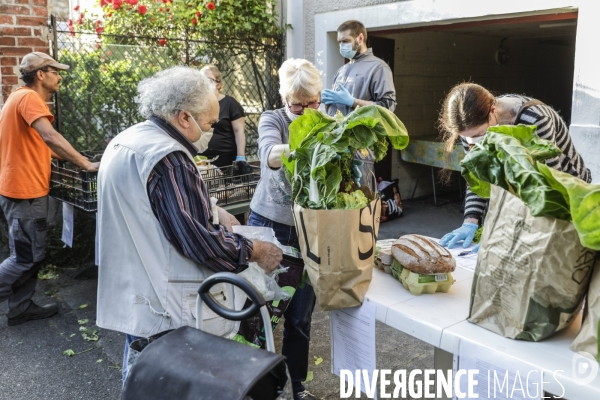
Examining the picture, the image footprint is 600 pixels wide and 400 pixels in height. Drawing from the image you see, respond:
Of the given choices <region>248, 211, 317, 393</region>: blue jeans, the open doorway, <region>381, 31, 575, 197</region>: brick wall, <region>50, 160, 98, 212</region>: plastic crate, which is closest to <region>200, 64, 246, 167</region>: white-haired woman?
<region>50, 160, 98, 212</region>: plastic crate

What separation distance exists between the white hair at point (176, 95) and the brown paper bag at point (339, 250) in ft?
1.95

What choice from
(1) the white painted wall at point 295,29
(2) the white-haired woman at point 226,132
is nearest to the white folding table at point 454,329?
(2) the white-haired woman at point 226,132

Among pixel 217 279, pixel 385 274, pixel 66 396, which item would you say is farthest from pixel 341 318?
pixel 66 396

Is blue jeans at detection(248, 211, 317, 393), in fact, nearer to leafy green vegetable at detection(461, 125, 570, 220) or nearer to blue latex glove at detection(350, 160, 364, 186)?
blue latex glove at detection(350, 160, 364, 186)

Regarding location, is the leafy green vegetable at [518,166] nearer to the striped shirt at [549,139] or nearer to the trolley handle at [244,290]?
the trolley handle at [244,290]

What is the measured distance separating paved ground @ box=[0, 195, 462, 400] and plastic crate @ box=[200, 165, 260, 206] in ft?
3.32

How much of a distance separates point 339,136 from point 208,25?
4886mm

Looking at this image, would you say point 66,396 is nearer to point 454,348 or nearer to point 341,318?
point 341,318

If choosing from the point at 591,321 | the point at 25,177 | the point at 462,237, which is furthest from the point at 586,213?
the point at 25,177

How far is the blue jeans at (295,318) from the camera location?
291 cm

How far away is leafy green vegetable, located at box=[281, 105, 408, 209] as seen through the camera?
80.3 inches

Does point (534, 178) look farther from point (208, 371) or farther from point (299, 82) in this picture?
point (299, 82)

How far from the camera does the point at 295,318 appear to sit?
2.92 m

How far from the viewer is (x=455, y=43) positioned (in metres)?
8.51
